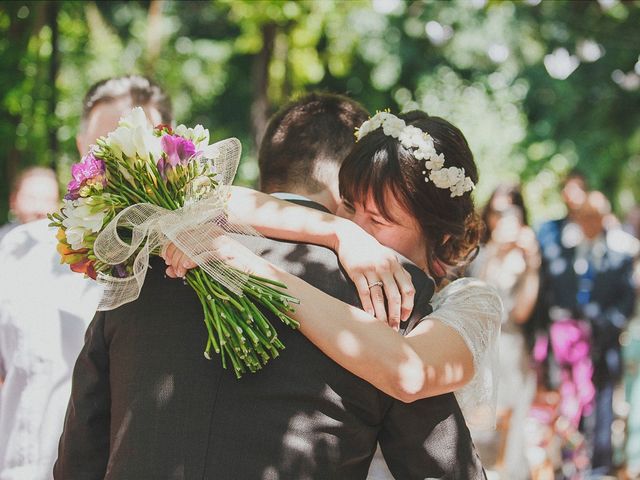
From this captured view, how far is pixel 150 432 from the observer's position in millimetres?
2141

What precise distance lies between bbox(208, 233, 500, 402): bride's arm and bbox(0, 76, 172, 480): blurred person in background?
1.44 metres

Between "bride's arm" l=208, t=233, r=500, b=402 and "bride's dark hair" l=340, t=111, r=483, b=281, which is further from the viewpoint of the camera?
"bride's dark hair" l=340, t=111, r=483, b=281

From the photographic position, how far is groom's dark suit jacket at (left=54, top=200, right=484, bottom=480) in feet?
6.83

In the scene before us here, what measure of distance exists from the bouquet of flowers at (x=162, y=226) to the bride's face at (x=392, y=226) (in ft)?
1.43

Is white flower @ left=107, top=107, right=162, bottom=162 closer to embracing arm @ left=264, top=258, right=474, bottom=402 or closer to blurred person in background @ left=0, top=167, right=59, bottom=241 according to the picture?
embracing arm @ left=264, top=258, right=474, bottom=402

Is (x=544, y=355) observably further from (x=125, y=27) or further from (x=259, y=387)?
(x=125, y=27)

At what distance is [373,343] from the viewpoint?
208 centimetres

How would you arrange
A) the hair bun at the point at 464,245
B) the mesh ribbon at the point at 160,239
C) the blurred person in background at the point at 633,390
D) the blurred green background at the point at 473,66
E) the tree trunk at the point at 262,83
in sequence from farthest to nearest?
the blurred green background at the point at 473,66, the tree trunk at the point at 262,83, the blurred person in background at the point at 633,390, the hair bun at the point at 464,245, the mesh ribbon at the point at 160,239

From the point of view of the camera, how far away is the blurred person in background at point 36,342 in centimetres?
334

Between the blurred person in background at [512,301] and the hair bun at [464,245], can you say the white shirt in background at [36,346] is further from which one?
the blurred person in background at [512,301]

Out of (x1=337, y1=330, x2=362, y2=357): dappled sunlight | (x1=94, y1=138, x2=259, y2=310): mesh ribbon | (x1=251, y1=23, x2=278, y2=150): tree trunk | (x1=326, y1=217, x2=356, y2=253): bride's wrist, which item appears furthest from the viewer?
(x1=251, y1=23, x2=278, y2=150): tree trunk

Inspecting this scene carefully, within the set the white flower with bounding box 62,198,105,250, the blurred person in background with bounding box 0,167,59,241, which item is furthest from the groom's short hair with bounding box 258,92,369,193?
the blurred person in background with bounding box 0,167,59,241

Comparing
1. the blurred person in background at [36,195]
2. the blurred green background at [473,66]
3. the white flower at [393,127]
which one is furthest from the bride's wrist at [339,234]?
the blurred green background at [473,66]

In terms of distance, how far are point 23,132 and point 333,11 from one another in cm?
716
